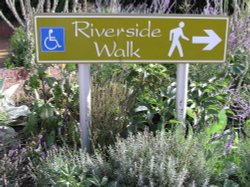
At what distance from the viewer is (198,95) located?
297cm

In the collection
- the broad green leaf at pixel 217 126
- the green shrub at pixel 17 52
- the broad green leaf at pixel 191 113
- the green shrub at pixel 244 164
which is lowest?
the green shrub at pixel 244 164

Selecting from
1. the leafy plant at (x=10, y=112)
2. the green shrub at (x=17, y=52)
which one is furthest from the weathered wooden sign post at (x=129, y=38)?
the green shrub at (x=17, y=52)

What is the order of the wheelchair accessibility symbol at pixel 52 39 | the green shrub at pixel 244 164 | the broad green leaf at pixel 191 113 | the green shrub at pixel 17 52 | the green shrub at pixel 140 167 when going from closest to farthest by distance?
1. the green shrub at pixel 140 167
2. the green shrub at pixel 244 164
3. the wheelchair accessibility symbol at pixel 52 39
4. the broad green leaf at pixel 191 113
5. the green shrub at pixel 17 52

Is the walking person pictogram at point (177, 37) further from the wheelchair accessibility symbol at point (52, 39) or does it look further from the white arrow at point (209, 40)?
the wheelchair accessibility symbol at point (52, 39)

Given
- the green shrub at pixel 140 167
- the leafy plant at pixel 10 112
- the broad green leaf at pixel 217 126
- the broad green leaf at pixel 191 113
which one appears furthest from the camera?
the leafy plant at pixel 10 112

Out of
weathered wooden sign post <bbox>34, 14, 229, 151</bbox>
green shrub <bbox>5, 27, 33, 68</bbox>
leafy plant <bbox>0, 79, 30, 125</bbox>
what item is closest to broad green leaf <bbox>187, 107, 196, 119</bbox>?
weathered wooden sign post <bbox>34, 14, 229, 151</bbox>

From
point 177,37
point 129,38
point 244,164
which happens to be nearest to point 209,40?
point 177,37

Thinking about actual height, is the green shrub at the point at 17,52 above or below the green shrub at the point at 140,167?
above

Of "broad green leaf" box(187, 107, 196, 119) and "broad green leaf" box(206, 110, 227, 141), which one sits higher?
"broad green leaf" box(187, 107, 196, 119)

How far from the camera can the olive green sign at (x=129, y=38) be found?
239 cm

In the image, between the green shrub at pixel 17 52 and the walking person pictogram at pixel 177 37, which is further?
the green shrub at pixel 17 52

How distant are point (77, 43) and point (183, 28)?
674 mm

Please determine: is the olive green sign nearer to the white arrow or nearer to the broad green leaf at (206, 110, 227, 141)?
the white arrow

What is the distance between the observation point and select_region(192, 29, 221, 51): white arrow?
96.4 inches
